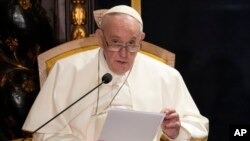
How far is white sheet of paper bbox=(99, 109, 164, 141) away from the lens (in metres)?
2.50

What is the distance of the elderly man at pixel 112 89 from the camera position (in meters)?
2.80

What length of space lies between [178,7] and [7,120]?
1704mm

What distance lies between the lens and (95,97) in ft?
9.83

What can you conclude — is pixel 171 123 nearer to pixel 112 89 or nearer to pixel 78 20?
pixel 112 89

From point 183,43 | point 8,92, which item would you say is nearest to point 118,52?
point 8,92

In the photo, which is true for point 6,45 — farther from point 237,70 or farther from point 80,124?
point 237,70

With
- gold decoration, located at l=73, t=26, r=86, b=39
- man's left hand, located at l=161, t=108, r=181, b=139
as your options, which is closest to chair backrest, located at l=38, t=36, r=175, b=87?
gold decoration, located at l=73, t=26, r=86, b=39

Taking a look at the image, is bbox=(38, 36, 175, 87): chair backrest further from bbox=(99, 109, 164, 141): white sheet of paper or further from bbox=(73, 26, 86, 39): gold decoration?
bbox=(99, 109, 164, 141): white sheet of paper

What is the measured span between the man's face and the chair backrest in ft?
1.75

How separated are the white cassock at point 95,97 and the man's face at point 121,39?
0.19 metres

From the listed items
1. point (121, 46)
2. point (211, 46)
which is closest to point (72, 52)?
point (121, 46)

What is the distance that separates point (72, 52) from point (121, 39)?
66 centimetres

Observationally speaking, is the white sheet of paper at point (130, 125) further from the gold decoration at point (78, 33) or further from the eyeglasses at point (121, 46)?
the gold decoration at point (78, 33)

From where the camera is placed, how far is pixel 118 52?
279 centimetres
